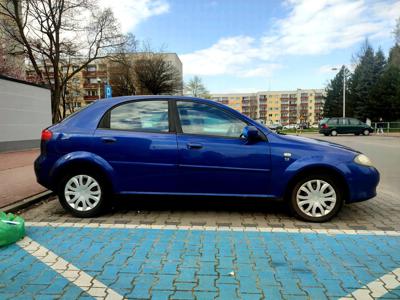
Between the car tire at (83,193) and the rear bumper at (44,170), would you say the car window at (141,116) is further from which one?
the rear bumper at (44,170)

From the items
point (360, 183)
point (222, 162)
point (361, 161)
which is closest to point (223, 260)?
point (222, 162)

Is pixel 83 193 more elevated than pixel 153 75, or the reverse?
pixel 153 75

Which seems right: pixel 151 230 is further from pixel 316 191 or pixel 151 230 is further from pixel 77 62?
pixel 77 62

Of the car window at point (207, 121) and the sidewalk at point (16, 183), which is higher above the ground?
the car window at point (207, 121)

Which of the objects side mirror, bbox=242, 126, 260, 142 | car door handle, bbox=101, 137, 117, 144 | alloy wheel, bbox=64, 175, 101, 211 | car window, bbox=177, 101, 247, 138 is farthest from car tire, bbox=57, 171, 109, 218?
side mirror, bbox=242, 126, 260, 142

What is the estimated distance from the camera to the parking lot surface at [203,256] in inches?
117

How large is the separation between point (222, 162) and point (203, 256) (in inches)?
57.9

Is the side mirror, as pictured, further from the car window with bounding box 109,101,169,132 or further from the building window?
the building window

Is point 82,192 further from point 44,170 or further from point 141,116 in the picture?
point 141,116

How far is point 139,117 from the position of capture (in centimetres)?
509

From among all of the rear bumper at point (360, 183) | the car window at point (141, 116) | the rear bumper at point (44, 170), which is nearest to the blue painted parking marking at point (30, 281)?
the rear bumper at point (44, 170)

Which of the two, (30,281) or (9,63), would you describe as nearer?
(30,281)

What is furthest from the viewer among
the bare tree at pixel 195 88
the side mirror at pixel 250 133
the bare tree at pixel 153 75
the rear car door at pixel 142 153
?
the bare tree at pixel 195 88

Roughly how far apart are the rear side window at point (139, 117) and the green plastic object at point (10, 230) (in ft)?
5.48
